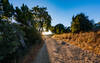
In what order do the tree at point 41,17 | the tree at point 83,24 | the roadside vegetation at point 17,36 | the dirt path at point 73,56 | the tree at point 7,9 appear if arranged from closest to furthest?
the roadside vegetation at point 17,36 < the dirt path at point 73,56 < the tree at point 7,9 < the tree at point 83,24 < the tree at point 41,17

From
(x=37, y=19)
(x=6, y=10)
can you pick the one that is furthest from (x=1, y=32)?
(x=37, y=19)

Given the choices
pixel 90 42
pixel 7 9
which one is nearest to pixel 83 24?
pixel 90 42

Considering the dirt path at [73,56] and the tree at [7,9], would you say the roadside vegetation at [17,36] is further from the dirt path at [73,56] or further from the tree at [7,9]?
the dirt path at [73,56]

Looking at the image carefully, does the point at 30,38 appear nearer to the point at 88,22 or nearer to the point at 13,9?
the point at 13,9

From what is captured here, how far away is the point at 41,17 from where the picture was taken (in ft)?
60.6

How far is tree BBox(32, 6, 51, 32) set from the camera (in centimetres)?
1764

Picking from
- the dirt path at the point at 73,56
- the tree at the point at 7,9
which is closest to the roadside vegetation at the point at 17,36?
the tree at the point at 7,9

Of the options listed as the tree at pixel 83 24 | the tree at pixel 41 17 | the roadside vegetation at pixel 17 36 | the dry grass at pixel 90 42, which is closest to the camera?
the roadside vegetation at pixel 17 36

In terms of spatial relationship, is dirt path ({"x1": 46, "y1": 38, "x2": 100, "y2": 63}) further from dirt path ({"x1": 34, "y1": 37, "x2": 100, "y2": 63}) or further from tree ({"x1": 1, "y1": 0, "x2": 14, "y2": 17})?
tree ({"x1": 1, "y1": 0, "x2": 14, "y2": 17})

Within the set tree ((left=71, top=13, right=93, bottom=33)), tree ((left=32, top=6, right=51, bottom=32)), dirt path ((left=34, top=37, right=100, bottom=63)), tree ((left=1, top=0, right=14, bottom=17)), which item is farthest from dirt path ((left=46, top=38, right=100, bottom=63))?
tree ((left=32, top=6, right=51, bottom=32))

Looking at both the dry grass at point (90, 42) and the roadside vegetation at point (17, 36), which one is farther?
the dry grass at point (90, 42)

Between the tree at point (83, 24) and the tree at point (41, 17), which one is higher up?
the tree at point (41, 17)

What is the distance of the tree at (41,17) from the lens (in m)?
17.6

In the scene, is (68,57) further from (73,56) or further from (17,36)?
(17,36)
